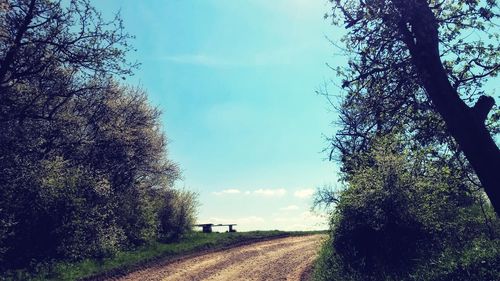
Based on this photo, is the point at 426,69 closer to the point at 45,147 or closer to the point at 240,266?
the point at 240,266

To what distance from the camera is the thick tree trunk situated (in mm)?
8891

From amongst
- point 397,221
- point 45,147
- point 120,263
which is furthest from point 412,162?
point 45,147

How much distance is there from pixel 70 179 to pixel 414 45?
56.7 ft

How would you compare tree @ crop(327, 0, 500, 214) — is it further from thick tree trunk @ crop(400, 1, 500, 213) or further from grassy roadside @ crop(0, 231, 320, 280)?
grassy roadside @ crop(0, 231, 320, 280)

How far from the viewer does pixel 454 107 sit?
9438mm

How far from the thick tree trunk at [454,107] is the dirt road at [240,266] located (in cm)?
978

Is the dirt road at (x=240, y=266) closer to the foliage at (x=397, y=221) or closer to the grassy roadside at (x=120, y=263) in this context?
the grassy roadside at (x=120, y=263)

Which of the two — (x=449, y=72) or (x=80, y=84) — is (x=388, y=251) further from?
(x=80, y=84)

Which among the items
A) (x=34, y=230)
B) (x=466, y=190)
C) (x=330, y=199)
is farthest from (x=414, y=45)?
(x=330, y=199)

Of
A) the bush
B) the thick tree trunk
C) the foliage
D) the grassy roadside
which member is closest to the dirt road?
the grassy roadside

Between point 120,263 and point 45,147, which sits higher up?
point 45,147

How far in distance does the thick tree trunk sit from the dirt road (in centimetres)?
978

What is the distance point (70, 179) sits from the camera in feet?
63.3

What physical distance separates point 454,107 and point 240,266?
1386 centimetres
